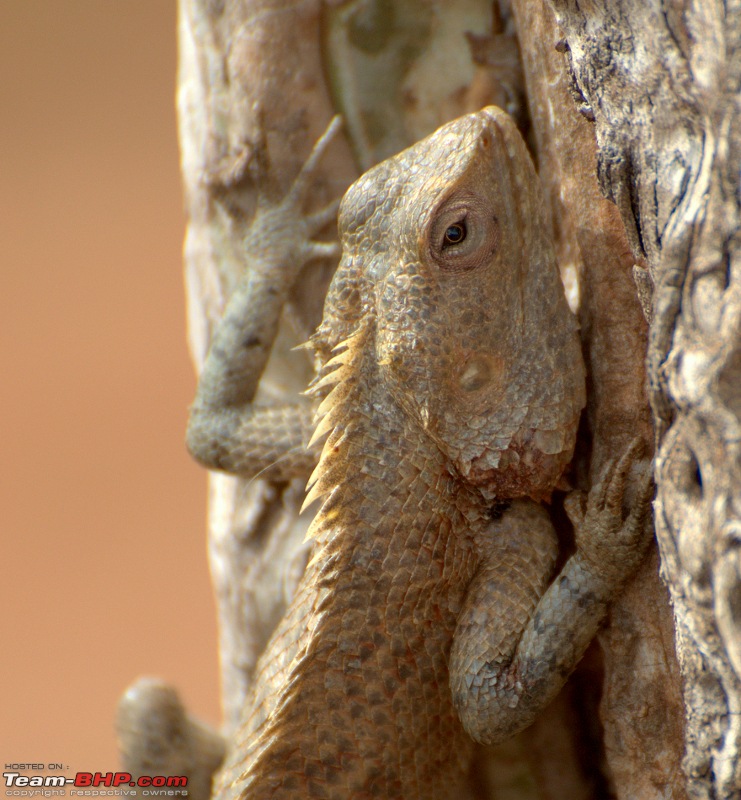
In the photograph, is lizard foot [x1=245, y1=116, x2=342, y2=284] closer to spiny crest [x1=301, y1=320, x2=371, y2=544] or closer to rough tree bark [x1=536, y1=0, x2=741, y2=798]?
spiny crest [x1=301, y1=320, x2=371, y2=544]

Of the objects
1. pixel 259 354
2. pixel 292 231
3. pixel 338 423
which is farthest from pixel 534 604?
pixel 292 231

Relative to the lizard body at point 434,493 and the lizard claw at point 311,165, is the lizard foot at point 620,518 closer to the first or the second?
the lizard body at point 434,493

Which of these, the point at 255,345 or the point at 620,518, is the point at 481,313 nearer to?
the point at 620,518

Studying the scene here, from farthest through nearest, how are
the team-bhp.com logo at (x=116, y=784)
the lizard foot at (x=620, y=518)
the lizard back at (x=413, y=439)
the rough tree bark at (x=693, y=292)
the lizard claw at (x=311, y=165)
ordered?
the team-bhp.com logo at (x=116, y=784), the lizard claw at (x=311, y=165), the lizard back at (x=413, y=439), the lizard foot at (x=620, y=518), the rough tree bark at (x=693, y=292)

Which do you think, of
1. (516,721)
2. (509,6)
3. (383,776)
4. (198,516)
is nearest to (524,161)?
(509,6)

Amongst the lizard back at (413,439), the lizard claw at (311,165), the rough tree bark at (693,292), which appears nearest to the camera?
the rough tree bark at (693,292)

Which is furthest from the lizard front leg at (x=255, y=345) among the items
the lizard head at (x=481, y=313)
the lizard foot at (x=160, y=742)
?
the lizard foot at (x=160, y=742)

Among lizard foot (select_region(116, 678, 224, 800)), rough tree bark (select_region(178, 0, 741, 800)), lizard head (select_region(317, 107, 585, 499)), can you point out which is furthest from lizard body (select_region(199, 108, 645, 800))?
lizard foot (select_region(116, 678, 224, 800))
